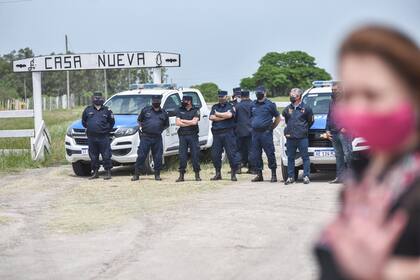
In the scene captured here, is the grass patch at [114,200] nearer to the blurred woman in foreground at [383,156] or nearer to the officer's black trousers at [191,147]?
the officer's black trousers at [191,147]

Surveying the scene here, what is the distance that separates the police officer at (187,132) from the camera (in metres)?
15.0

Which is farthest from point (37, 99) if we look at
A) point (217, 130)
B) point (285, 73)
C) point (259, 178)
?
point (285, 73)

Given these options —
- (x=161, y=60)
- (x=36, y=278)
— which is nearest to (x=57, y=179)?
(x=161, y=60)

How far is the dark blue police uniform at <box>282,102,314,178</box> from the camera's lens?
44.7ft

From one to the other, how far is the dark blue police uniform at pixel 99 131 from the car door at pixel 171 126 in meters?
1.51

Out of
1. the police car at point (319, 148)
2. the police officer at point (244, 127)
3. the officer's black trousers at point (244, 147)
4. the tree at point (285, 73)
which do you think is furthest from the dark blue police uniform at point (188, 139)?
the tree at point (285, 73)

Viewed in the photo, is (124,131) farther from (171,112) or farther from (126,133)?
(171,112)

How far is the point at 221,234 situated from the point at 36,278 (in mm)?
2511

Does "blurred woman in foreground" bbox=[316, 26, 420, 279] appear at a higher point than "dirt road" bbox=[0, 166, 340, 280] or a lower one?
higher

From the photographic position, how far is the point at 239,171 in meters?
16.7

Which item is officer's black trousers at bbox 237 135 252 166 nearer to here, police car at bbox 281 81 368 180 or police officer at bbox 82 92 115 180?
police car at bbox 281 81 368 180

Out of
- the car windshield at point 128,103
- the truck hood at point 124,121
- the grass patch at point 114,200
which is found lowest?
the grass patch at point 114,200

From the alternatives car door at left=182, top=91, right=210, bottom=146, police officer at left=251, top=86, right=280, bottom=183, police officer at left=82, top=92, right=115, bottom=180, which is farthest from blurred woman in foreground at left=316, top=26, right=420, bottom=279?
car door at left=182, top=91, right=210, bottom=146

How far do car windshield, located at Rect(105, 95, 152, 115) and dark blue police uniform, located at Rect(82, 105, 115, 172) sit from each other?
4.31 ft
